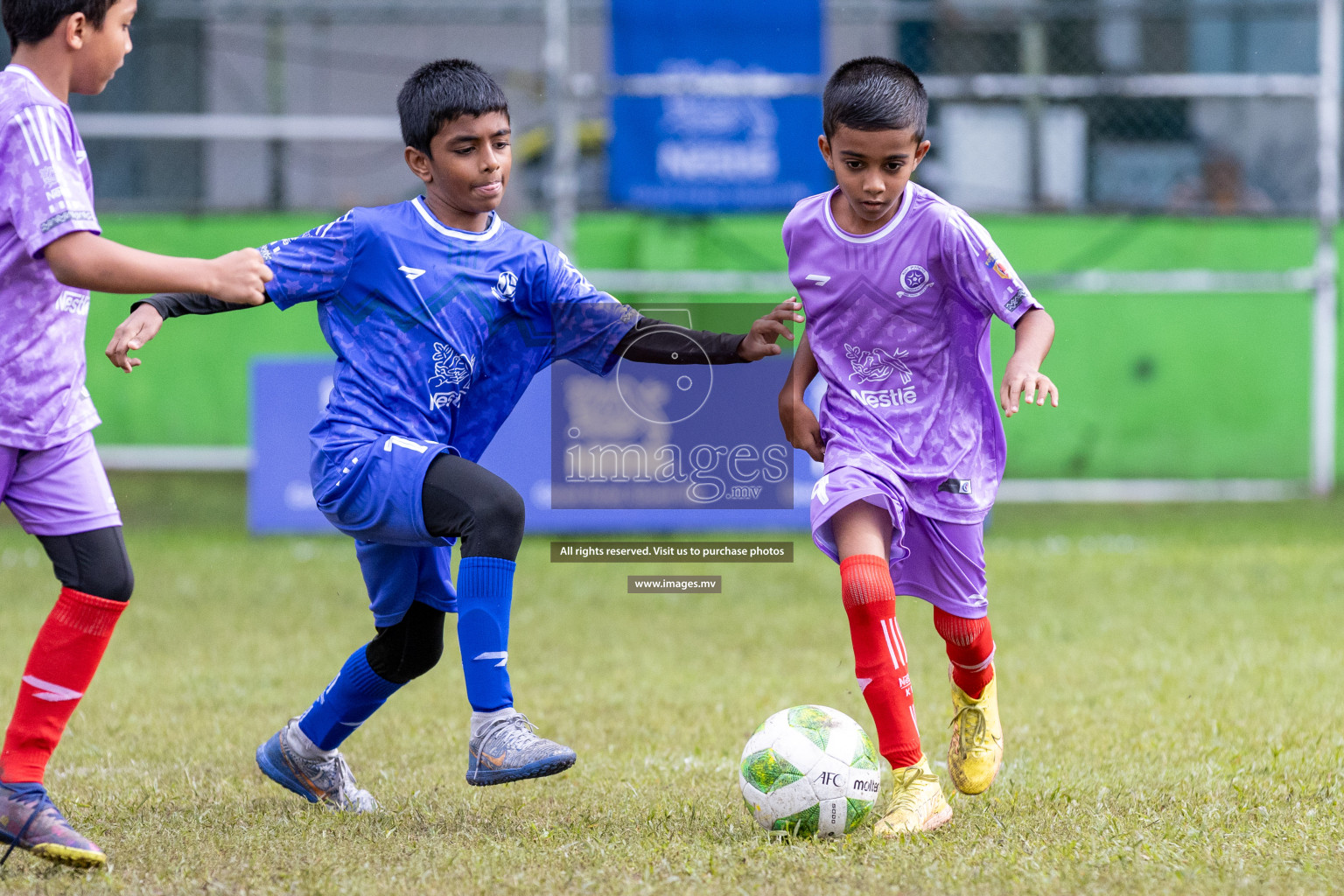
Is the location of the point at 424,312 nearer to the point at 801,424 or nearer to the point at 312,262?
the point at 312,262

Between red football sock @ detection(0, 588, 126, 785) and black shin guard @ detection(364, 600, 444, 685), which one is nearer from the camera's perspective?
red football sock @ detection(0, 588, 126, 785)

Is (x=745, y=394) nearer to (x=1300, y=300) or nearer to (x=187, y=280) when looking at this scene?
(x=187, y=280)

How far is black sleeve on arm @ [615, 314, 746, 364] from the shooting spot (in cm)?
409

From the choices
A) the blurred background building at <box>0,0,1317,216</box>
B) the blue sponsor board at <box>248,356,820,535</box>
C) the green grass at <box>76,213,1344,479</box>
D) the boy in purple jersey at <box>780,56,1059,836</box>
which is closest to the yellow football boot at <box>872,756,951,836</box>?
the boy in purple jersey at <box>780,56,1059,836</box>

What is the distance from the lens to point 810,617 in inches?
305

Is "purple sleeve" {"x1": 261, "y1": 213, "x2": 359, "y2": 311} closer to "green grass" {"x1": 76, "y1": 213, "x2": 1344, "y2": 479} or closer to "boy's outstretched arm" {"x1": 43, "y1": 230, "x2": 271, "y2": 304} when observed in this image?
"boy's outstretched arm" {"x1": 43, "y1": 230, "x2": 271, "y2": 304}

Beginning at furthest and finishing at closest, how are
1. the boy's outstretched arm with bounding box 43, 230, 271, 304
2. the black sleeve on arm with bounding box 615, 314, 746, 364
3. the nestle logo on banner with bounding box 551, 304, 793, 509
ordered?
the nestle logo on banner with bounding box 551, 304, 793, 509, the black sleeve on arm with bounding box 615, 314, 746, 364, the boy's outstretched arm with bounding box 43, 230, 271, 304

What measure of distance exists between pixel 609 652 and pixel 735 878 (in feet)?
12.2

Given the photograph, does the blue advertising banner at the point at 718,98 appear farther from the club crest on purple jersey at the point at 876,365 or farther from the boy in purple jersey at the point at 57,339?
the boy in purple jersey at the point at 57,339

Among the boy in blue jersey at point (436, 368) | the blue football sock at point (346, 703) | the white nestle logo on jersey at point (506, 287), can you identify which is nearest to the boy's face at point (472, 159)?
the boy in blue jersey at point (436, 368)

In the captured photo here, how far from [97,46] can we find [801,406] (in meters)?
1.93

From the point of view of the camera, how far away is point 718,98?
37.7 feet

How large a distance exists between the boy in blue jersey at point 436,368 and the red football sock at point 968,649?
34.2 inches

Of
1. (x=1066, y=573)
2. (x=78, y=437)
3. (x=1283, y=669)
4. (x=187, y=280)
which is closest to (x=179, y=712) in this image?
(x=78, y=437)
